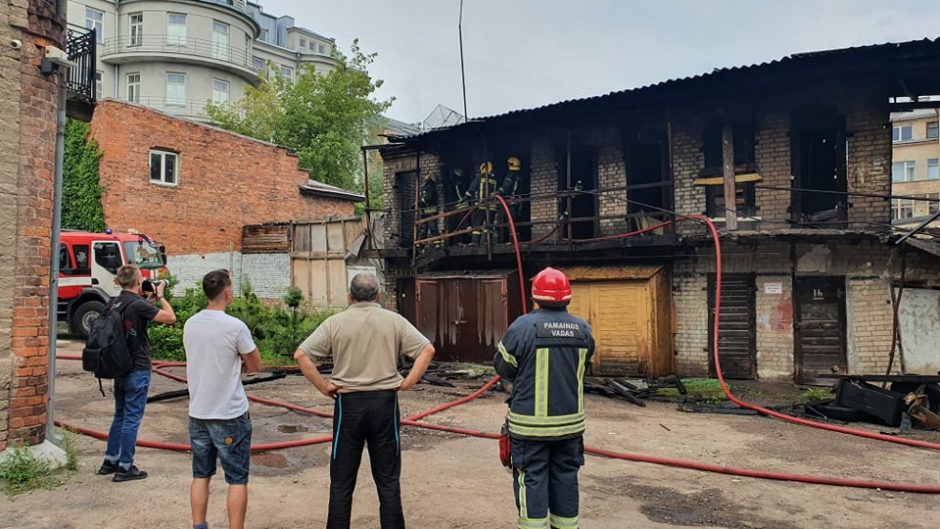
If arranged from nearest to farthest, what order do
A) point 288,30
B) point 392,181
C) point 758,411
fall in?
point 758,411 → point 392,181 → point 288,30

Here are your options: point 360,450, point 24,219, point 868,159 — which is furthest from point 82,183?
point 868,159

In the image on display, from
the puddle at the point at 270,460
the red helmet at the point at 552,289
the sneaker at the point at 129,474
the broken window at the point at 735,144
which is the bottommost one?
the puddle at the point at 270,460

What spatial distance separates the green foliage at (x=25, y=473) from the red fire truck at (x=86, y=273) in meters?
10.6

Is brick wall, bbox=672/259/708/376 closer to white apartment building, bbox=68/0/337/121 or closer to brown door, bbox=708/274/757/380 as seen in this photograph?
brown door, bbox=708/274/757/380

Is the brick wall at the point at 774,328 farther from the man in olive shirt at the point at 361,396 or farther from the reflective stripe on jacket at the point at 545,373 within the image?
the man in olive shirt at the point at 361,396

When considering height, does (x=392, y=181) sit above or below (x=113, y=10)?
below

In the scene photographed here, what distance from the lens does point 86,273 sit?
15.0 meters

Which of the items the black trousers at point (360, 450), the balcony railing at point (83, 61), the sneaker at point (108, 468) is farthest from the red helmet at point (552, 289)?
the balcony railing at point (83, 61)

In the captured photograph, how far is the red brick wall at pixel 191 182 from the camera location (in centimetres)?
1803

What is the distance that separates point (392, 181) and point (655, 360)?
910 cm

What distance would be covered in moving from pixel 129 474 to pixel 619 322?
358 inches

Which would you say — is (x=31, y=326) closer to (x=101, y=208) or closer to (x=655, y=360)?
(x=655, y=360)

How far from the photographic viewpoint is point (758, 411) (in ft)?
27.8

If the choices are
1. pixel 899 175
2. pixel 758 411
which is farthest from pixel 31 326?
pixel 899 175
